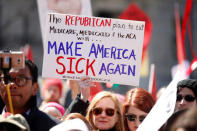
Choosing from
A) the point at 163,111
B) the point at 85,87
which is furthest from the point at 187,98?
the point at 163,111

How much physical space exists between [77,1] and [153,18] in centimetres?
1804

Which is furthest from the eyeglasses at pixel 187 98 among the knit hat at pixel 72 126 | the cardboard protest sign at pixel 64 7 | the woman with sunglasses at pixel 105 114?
→ the cardboard protest sign at pixel 64 7

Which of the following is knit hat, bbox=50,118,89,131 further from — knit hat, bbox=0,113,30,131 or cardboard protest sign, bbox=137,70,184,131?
cardboard protest sign, bbox=137,70,184,131

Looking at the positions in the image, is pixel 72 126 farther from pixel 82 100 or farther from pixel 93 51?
pixel 93 51

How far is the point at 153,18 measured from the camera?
2447cm

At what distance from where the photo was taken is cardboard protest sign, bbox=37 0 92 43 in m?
6.50

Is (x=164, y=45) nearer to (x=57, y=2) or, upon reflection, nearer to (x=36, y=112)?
(x=57, y=2)

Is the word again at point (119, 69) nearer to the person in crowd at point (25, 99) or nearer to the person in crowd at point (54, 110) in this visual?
the person in crowd at point (54, 110)

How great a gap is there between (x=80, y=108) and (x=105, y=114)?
284 millimetres

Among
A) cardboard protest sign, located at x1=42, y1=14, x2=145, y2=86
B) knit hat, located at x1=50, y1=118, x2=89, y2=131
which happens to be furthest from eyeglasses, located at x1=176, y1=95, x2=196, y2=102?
knit hat, located at x1=50, y1=118, x2=89, y2=131

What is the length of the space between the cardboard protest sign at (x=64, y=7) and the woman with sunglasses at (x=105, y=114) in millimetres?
1685

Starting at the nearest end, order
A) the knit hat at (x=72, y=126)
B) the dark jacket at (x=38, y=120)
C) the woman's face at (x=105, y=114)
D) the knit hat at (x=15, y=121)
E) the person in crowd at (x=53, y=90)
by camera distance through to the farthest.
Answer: the knit hat at (x=15, y=121) < the knit hat at (x=72, y=126) < the dark jacket at (x=38, y=120) < the woman's face at (x=105, y=114) < the person in crowd at (x=53, y=90)

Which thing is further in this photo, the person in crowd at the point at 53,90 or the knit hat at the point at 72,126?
the person in crowd at the point at 53,90

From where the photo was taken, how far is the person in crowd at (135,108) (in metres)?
5.26
